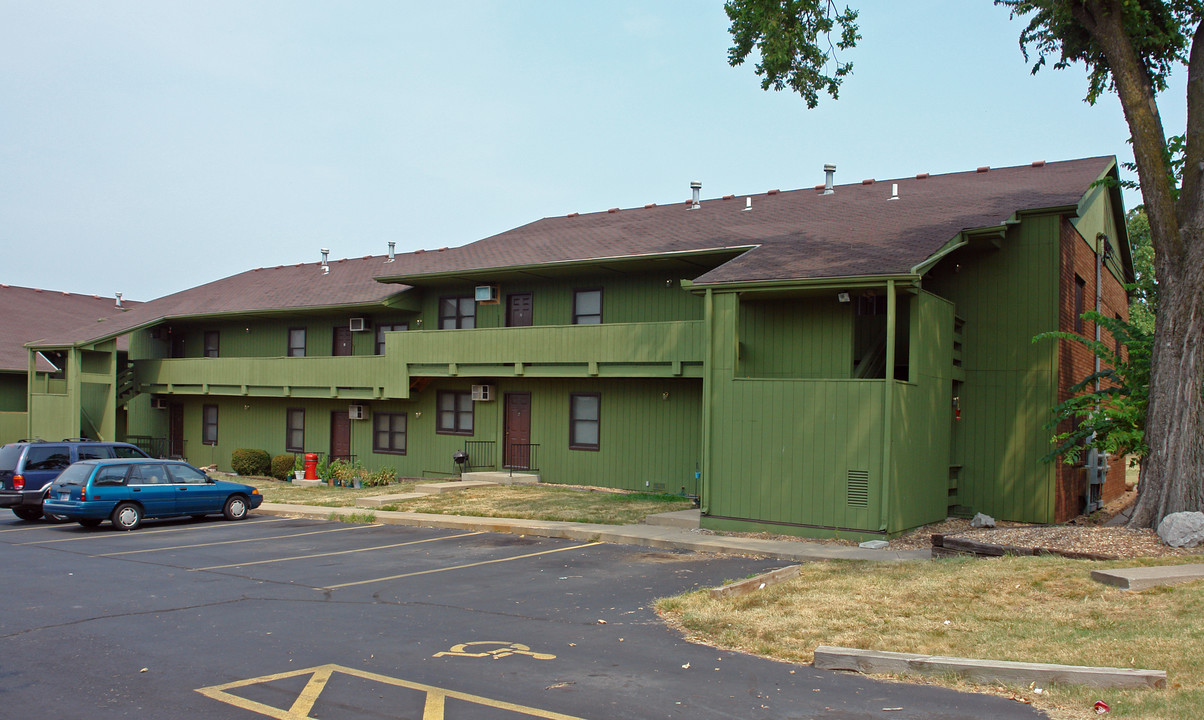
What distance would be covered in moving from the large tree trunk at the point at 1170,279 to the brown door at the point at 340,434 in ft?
76.4

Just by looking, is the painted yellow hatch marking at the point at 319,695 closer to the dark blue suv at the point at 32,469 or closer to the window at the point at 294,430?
the dark blue suv at the point at 32,469

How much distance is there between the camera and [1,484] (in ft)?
64.1

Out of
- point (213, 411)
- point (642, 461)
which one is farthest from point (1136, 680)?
point (213, 411)

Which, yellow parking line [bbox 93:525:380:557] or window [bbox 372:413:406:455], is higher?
window [bbox 372:413:406:455]

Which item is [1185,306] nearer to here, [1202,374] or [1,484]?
[1202,374]

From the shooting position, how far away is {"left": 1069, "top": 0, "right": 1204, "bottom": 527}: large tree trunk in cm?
1385

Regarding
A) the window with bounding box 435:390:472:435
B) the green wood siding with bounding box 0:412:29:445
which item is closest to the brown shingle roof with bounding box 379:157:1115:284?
the window with bounding box 435:390:472:435

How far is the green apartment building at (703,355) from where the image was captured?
634 inches

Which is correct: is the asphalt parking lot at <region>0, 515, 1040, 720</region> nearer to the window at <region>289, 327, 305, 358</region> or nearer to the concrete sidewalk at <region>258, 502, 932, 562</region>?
the concrete sidewalk at <region>258, 502, 932, 562</region>

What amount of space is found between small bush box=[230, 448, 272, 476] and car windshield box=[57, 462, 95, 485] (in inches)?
501

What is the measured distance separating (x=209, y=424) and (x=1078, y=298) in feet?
96.0

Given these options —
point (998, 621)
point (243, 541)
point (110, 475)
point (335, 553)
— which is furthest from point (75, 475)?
point (998, 621)

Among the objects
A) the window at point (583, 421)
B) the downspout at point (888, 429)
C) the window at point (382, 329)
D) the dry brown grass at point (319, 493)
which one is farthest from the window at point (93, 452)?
the downspout at point (888, 429)

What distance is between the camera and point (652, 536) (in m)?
15.7
